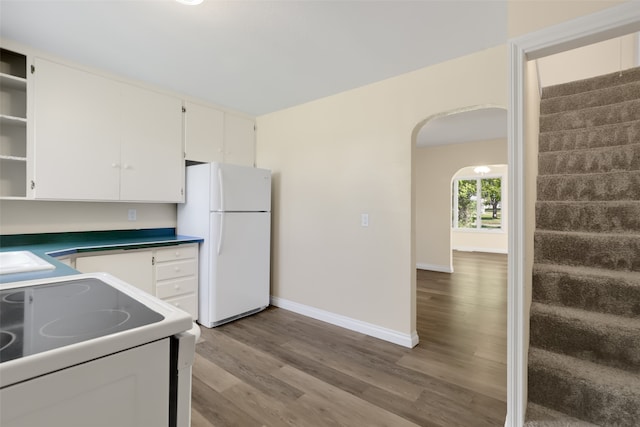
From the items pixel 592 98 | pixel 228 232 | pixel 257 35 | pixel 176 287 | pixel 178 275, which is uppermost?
pixel 257 35

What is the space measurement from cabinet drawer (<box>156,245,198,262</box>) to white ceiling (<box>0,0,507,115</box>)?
1.60 m

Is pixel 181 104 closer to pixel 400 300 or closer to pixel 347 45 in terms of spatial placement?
pixel 347 45

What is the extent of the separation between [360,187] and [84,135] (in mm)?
2447

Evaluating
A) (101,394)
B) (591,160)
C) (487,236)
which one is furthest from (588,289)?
(487,236)

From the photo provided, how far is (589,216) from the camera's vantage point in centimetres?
219

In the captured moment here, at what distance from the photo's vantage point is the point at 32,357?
0.58m

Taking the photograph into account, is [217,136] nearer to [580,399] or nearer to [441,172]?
[580,399]

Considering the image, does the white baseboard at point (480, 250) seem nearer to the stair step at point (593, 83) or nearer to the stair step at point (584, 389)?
the stair step at point (593, 83)

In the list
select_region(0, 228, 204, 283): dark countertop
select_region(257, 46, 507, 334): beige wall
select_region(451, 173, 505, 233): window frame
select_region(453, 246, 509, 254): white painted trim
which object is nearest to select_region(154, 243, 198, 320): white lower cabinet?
select_region(0, 228, 204, 283): dark countertop

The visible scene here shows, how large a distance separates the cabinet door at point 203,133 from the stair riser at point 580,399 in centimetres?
334

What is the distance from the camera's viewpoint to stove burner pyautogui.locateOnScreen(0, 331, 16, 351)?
0.64 meters

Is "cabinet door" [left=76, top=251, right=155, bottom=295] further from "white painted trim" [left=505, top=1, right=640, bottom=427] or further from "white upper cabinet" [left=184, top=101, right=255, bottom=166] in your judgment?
"white painted trim" [left=505, top=1, right=640, bottom=427]

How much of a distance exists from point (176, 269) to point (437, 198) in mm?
4706

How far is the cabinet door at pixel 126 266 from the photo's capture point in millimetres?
2406
